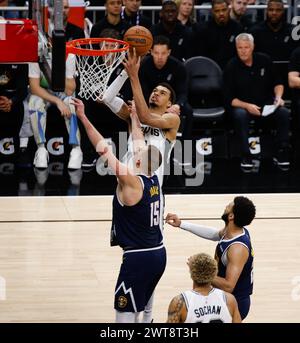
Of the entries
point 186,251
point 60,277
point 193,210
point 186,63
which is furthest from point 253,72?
point 60,277

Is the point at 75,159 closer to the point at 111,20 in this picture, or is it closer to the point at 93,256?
the point at 111,20

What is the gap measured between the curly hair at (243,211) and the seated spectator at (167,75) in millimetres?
5480

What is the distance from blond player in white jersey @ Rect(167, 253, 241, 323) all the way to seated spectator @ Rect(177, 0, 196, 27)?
7896 mm

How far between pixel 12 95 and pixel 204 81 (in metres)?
2.48

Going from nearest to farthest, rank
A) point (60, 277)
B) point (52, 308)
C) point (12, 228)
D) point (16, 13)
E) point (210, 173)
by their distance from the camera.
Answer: point (52, 308) → point (60, 277) → point (12, 228) → point (210, 173) → point (16, 13)

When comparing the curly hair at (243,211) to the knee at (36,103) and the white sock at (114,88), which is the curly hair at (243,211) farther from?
the knee at (36,103)

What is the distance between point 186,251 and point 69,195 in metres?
2.38

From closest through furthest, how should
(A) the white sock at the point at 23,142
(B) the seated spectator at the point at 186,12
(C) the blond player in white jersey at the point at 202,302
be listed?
1. (C) the blond player in white jersey at the point at 202,302
2. (A) the white sock at the point at 23,142
3. (B) the seated spectator at the point at 186,12

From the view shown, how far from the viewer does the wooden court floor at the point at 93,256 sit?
8.57 metres

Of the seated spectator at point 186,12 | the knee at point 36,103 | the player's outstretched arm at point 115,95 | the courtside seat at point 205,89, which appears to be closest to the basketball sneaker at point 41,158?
the knee at point 36,103

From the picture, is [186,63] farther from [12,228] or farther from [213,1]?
[12,228]

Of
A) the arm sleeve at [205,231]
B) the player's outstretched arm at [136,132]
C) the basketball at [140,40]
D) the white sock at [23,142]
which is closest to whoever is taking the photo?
the arm sleeve at [205,231]

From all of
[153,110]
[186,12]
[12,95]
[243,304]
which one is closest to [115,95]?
[153,110]

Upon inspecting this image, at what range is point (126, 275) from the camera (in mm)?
7508
